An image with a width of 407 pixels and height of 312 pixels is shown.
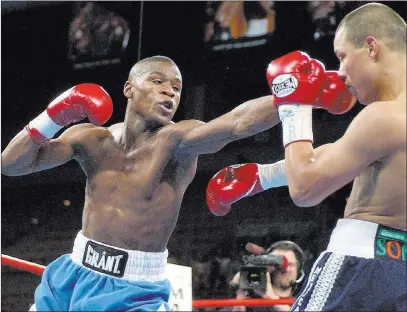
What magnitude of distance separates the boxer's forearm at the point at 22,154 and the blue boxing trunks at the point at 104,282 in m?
0.36

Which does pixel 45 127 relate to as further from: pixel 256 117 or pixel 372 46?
pixel 372 46

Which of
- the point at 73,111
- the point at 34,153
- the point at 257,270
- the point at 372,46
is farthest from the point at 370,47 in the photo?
the point at 257,270

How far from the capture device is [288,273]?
3330mm

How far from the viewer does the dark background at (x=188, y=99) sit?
263 inches

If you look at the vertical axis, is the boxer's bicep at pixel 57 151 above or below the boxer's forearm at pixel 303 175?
above

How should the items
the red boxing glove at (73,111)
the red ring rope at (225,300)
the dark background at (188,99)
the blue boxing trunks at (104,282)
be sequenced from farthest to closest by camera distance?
the dark background at (188,99) < the red ring rope at (225,300) < the red boxing glove at (73,111) < the blue boxing trunks at (104,282)

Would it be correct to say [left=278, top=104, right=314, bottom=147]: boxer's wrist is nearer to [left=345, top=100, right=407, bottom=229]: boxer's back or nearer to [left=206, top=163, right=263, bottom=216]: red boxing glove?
[left=345, top=100, right=407, bottom=229]: boxer's back

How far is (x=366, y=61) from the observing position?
5.19ft

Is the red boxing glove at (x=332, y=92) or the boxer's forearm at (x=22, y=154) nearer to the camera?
the red boxing glove at (x=332, y=92)

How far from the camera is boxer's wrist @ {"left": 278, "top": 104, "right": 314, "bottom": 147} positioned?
1608mm

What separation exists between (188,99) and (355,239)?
627cm

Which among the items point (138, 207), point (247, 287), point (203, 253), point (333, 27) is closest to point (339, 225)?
point (138, 207)

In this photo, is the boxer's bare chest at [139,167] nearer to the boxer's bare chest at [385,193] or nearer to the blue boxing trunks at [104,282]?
the blue boxing trunks at [104,282]

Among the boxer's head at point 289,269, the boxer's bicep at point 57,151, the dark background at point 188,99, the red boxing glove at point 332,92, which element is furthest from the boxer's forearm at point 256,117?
the dark background at point 188,99
